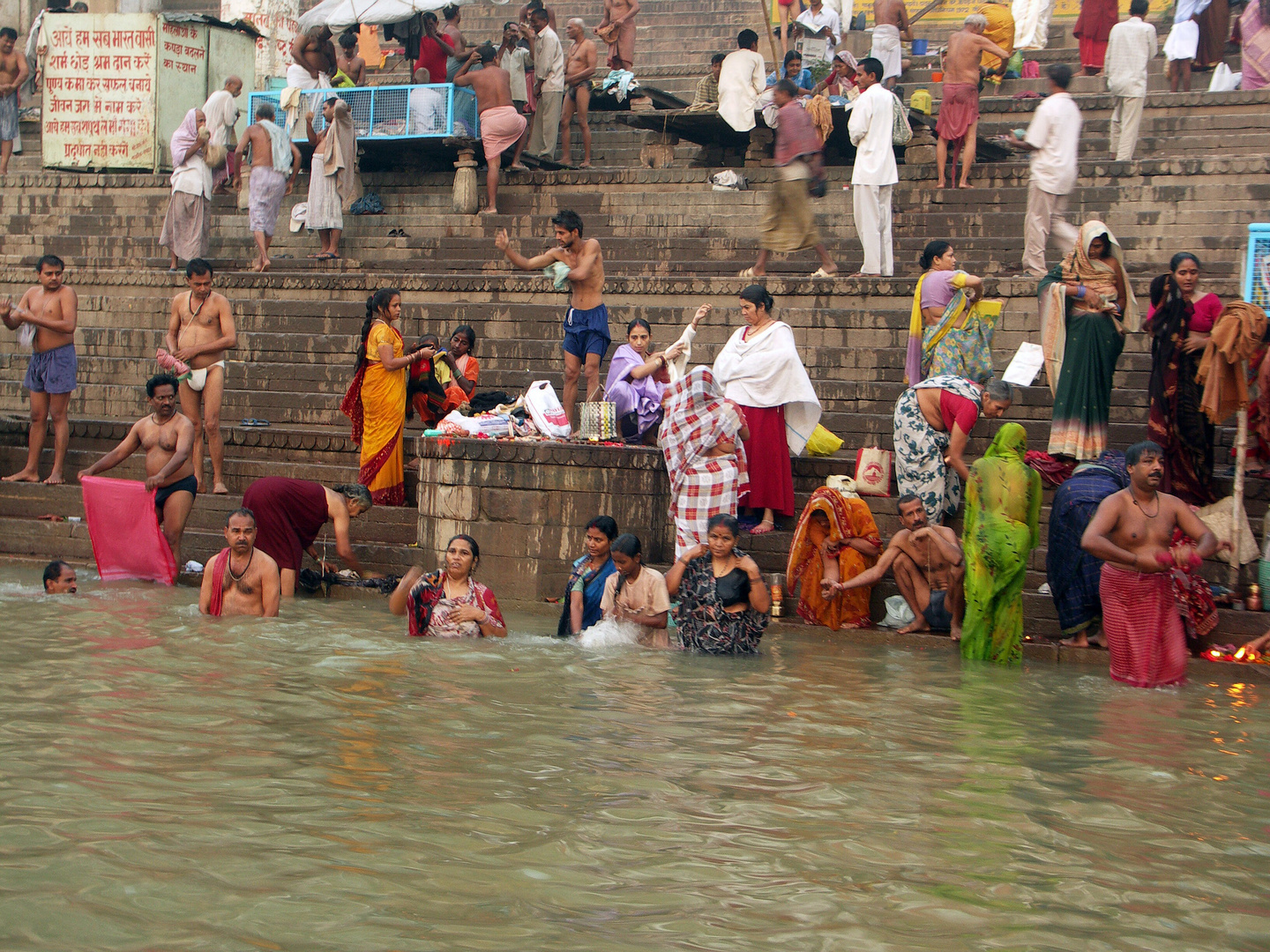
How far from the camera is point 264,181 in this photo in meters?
12.9

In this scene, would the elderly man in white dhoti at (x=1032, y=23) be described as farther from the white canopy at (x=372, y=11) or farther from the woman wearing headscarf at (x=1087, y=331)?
the woman wearing headscarf at (x=1087, y=331)

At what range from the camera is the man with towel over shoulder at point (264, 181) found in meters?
12.9

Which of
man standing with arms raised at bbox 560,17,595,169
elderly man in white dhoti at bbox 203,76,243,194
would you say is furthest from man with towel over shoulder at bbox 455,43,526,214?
elderly man in white dhoti at bbox 203,76,243,194

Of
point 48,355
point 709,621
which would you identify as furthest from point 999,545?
point 48,355

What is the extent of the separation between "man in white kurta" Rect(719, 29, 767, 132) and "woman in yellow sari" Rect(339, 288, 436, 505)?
5192 mm

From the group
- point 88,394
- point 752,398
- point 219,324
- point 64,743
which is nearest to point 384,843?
point 64,743

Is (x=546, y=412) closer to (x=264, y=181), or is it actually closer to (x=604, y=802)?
(x=604, y=802)

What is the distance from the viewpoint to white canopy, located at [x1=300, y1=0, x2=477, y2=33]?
1522cm

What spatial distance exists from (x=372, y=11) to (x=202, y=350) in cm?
721

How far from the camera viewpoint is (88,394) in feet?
38.8

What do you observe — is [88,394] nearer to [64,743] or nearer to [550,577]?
Result: [550,577]

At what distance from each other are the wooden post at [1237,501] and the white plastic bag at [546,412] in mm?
3980

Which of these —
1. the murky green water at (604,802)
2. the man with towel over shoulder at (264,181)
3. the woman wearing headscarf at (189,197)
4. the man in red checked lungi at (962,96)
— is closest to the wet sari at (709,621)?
the murky green water at (604,802)

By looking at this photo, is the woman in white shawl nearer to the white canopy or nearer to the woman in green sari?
the woman in green sari
